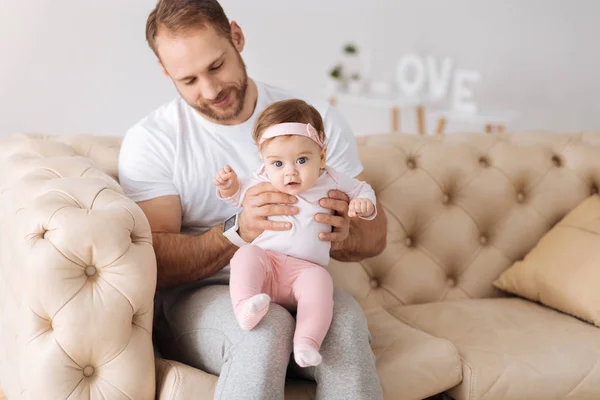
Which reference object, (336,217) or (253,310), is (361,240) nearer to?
(336,217)

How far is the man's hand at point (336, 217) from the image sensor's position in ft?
4.92

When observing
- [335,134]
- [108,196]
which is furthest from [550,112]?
[108,196]

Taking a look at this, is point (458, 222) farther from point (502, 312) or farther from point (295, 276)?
point (295, 276)

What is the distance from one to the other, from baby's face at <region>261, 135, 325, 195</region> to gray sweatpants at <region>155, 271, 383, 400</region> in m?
0.25

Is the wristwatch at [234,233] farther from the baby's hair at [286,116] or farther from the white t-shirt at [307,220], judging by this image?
the baby's hair at [286,116]

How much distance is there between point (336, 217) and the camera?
1.52m

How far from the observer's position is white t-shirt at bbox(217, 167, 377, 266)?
149 centimetres

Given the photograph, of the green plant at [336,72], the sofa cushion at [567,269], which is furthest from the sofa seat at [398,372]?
the green plant at [336,72]

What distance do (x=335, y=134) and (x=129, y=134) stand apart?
52 cm

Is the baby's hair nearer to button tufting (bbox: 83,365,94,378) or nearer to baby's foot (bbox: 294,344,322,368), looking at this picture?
baby's foot (bbox: 294,344,322,368)

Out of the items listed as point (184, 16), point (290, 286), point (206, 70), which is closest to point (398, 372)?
point (290, 286)

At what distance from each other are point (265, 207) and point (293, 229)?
78 millimetres

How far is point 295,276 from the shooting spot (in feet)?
4.75

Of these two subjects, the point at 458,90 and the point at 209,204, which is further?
the point at 458,90
